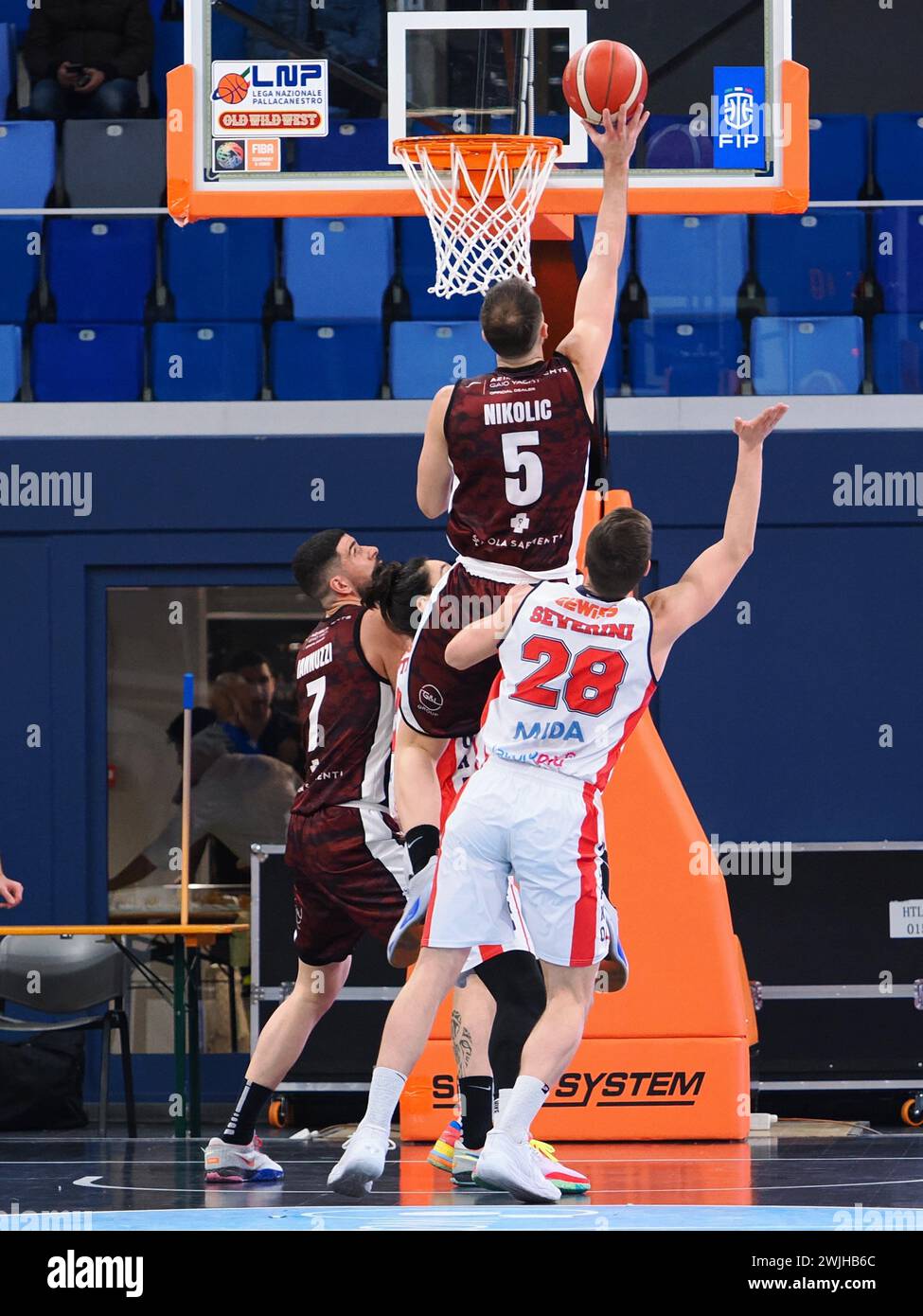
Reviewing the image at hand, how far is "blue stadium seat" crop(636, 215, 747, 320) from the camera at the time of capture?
12.0 metres

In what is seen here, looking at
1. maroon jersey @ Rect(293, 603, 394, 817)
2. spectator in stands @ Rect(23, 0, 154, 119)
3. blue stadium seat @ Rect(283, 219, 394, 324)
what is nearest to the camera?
maroon jersey @ Rect(293, 603, 394, 817)

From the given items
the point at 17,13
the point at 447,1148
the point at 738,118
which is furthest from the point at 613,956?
the point at 17,13

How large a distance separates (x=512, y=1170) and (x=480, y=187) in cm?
361

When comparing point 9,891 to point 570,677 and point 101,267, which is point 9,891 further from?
point 101,267

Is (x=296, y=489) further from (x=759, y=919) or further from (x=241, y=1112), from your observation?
(x=241, y=1112)

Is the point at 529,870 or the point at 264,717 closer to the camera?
the point at 529,870

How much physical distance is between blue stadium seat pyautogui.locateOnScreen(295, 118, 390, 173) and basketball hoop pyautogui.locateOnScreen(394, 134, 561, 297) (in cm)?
40

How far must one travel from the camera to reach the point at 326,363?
11781 mm

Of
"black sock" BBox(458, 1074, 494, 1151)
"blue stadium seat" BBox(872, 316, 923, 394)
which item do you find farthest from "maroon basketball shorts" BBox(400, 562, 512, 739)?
"blue stadium seat" BBox(872, 316, 923, 394)

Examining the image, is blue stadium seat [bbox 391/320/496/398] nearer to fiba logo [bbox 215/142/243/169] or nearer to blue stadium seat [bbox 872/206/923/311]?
blue stadium seat [bbox 872/206/923/311]

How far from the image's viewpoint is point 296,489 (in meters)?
11.4
